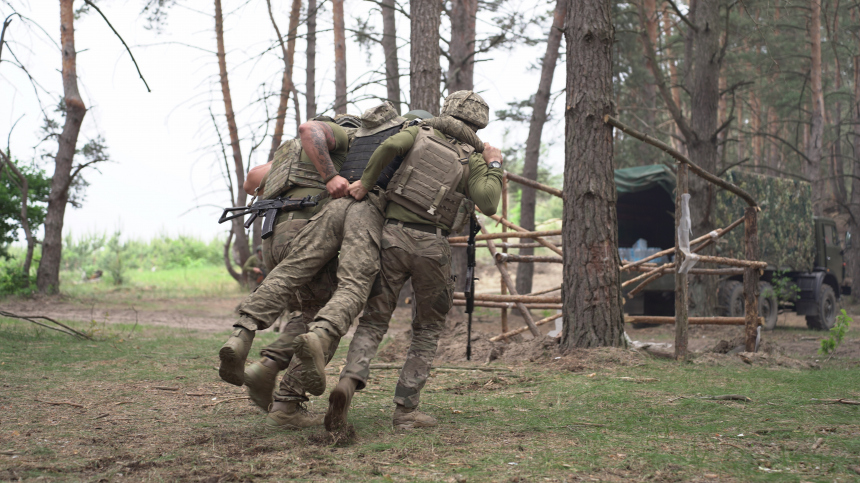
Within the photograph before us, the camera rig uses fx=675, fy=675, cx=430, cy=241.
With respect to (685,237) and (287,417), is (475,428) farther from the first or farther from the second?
(685,237)

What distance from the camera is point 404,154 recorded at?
375 centimetres

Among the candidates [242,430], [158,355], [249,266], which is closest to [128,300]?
[249,266]

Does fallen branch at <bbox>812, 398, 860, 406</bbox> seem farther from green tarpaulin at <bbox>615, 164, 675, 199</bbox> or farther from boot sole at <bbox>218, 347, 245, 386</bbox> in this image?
green tarpaulin at <bbox>615, 164, 675, 199</bbox>

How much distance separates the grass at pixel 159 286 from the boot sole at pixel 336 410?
14.5 meters

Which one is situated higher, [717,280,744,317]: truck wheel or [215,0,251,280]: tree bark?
[215,0,251,280]: tree bark

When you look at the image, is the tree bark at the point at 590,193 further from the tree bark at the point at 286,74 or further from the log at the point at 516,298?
the tree bark at the point at 286,74

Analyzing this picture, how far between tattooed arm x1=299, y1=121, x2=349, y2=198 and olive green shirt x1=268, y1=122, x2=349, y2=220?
0.43 feet

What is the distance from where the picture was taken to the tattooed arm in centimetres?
370

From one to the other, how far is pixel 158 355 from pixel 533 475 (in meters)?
5.29

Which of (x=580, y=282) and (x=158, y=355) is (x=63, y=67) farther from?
(x=580, y=282)

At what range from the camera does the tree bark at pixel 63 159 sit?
14.1 meters

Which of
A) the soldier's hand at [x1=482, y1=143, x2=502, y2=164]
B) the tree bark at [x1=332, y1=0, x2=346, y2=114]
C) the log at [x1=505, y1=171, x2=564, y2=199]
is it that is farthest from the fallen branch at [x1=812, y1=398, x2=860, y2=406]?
the tree bark at [x1=332, y1=0, x2=346, y2=114]

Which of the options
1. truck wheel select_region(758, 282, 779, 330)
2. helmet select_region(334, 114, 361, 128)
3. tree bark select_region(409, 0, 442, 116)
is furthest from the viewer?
truck wheel select_region(758, 282, 779, 330)

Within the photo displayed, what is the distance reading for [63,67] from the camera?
14086mm
